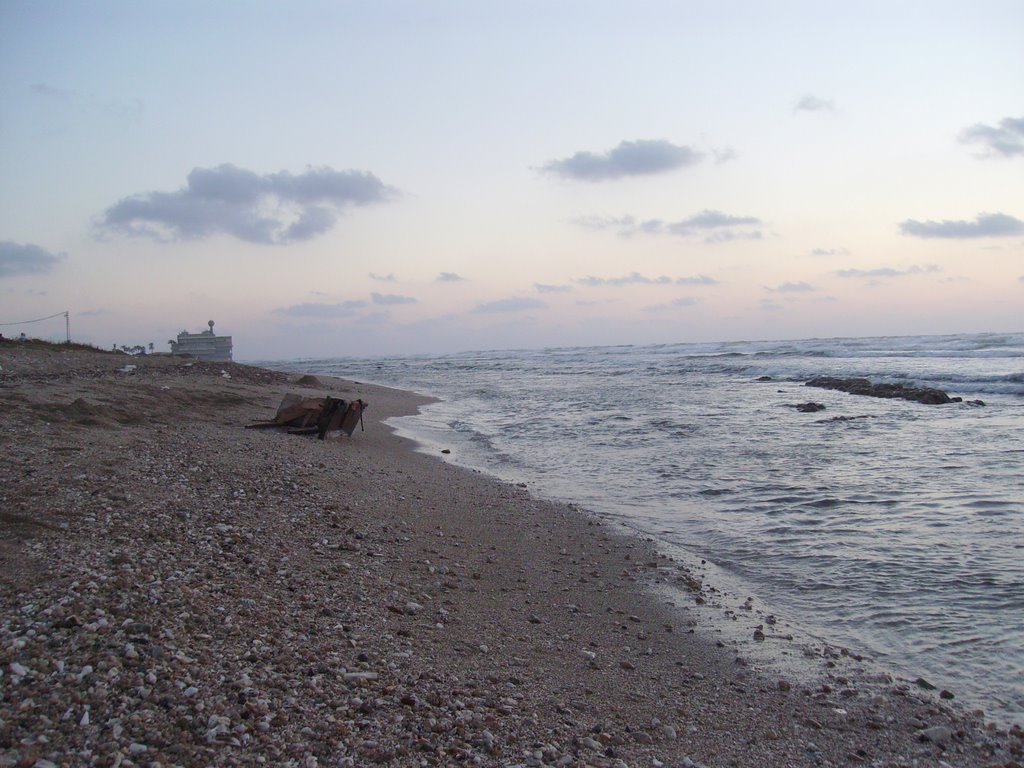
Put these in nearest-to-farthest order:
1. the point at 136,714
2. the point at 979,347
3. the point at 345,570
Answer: the point at 136,714, the point at 345,570, the point at 979,347

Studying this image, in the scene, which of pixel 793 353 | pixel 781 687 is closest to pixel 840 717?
pixel 781 687

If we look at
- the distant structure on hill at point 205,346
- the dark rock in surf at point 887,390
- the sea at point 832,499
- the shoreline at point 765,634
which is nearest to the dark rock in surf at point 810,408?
the sea at point 832,499

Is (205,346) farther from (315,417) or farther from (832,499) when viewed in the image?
(832,499)

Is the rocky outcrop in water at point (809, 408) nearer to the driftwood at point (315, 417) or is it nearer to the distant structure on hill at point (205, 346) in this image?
the driftwood at point (315, 417)

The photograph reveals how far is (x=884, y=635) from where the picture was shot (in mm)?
5215

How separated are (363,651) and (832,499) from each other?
23.9 feet

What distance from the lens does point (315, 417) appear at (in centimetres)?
1361

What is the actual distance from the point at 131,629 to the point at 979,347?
58757 mm

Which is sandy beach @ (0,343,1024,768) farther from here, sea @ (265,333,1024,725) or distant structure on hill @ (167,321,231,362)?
distant structure on hill @ (167,321,231,362)

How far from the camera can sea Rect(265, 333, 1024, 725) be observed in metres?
5.27

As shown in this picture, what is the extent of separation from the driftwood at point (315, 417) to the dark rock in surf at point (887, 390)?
18094 mm

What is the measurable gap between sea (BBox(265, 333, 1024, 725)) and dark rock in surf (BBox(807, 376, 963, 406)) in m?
0.99

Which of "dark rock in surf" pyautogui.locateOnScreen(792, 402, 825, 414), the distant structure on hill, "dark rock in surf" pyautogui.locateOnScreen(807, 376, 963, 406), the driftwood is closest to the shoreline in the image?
the driftwood

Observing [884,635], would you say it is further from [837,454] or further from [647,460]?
[837,454]
